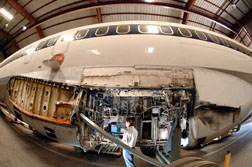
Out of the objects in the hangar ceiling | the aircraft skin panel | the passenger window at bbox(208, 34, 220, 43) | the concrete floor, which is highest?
the hangar ceiling

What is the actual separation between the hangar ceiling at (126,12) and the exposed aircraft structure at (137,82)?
6739 millimetres

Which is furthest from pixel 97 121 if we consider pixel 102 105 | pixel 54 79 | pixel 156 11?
pixel 156 11

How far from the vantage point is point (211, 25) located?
9.90 meters

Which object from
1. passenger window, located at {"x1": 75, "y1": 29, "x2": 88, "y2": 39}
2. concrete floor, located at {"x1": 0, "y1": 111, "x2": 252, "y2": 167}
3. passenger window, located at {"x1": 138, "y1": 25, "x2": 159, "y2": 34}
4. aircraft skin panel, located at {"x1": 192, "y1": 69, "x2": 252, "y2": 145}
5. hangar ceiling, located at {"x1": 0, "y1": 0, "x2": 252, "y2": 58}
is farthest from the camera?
hangar ceiling, located at {"x1": 0, "y1": 0, "x2": 252, "y2": 58}

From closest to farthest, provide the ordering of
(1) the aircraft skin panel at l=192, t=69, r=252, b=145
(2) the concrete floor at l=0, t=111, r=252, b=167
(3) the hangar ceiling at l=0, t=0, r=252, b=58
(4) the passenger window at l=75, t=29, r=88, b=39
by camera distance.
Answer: (2) the concrete floor at l=0, t=111, r=252, b=167, (1) the aircraft skin panel at l=192, t=69, r=252, b=145, (4) the passenger window at l=75, t=29, r=88, b=39, (3) the hangar ceiling at l=0, t=0, r=252, b=58

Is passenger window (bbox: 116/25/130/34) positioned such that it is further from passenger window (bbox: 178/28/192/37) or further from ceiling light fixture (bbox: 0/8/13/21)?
ceiling light fixture (bbox: 0/8/13/21)

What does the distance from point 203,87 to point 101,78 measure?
1890 millimetres

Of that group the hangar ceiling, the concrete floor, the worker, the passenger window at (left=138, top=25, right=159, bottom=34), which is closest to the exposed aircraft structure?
the passenger window at (left=138, top=25, right=159, bottom=34)

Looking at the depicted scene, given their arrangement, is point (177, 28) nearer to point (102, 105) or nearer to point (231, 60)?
point (231, 60)

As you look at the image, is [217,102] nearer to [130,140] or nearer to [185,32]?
[185,32]

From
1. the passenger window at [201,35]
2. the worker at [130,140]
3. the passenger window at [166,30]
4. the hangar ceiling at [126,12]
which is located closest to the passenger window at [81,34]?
the passenger window at [166,30]

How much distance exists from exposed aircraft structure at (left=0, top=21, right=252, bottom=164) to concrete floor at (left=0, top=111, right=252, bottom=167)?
0.47 m

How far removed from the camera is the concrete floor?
6.64 ft

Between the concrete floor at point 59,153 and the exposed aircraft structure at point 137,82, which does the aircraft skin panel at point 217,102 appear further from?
the concrete floor at point 59,153
